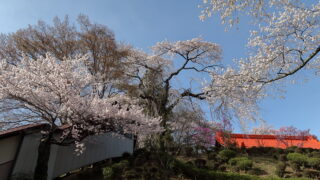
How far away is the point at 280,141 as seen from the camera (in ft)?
49.0

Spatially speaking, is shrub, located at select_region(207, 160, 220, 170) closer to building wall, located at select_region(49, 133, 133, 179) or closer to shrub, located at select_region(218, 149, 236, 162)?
shrub, located at select_region(218, 149, 236, 162)

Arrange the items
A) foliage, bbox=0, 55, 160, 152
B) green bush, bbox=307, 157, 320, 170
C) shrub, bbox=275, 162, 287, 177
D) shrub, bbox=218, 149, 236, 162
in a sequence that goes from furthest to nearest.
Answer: shrub, bbox=218, 149, 236, 162, green bush, bbox=307, 157, 320, 170, shrub, bbox=275, 162, 287, 177, foliage, bbox=0, 55, 160, 152

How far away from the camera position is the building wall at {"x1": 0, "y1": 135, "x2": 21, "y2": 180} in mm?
6263

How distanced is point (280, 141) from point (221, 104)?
7001mm

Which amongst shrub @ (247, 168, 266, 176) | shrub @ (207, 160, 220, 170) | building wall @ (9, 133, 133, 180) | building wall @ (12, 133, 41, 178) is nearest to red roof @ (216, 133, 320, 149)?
shrub @ (207, 160, 220, 170)

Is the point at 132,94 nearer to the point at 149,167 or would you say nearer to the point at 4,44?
the point at 149,167

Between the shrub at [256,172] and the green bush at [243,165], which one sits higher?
the green bush at [243,165]

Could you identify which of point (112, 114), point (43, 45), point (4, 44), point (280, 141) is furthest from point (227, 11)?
point (280, 141)

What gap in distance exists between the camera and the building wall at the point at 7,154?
6.26 m

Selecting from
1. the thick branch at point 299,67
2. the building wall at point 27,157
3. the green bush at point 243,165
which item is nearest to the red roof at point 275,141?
the green bush at point 243,165

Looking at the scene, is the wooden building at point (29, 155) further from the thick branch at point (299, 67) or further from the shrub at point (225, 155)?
the thick branch at point (299, 67)

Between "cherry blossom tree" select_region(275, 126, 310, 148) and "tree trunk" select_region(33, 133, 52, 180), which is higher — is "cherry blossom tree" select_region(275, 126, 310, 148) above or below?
above

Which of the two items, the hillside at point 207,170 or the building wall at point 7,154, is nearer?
the building wall at point 7,154

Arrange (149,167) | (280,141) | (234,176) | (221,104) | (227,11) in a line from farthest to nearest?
(280,141), (221,104), (149,167), (234,176), (227,11)
